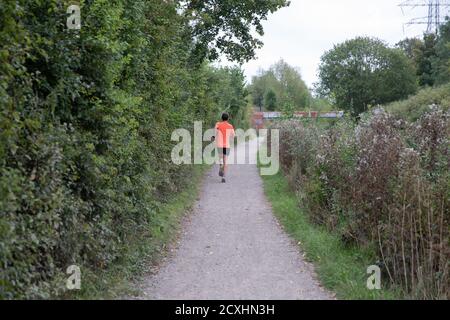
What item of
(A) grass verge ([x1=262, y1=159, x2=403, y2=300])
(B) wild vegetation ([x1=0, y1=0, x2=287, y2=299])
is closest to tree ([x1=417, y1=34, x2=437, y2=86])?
(A) grass verge ([x1=262, y1=159, x2=403, y2=300])

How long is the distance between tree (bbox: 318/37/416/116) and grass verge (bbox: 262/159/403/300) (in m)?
48.2

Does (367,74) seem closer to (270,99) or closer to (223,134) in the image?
(270,99)

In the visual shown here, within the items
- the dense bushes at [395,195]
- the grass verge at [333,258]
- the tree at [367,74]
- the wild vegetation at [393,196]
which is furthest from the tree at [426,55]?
the dense bushes at [395,195]

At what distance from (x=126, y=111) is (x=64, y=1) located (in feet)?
7.03

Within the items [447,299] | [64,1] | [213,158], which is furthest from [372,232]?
[213,158]

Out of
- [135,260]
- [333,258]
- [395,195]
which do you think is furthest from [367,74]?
[135,260]

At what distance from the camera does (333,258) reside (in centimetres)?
773

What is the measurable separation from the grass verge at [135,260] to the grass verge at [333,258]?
224cm

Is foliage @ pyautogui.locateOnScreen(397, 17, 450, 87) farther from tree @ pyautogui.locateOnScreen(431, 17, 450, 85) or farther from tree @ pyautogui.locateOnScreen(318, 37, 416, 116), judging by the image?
tree @ pyautogui.locateOnScreen(318, 37, 416, 116)

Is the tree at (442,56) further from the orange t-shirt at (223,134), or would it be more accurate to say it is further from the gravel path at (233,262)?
the gravel path at (233,262)

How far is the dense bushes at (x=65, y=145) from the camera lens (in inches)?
177

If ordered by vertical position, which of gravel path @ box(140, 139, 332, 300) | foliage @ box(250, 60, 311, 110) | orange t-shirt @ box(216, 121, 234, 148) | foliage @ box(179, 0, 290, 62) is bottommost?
gravel path @ box(140, 139, 332, 300)

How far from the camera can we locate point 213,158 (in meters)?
23.5

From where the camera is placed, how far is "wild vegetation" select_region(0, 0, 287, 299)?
4520 mm
